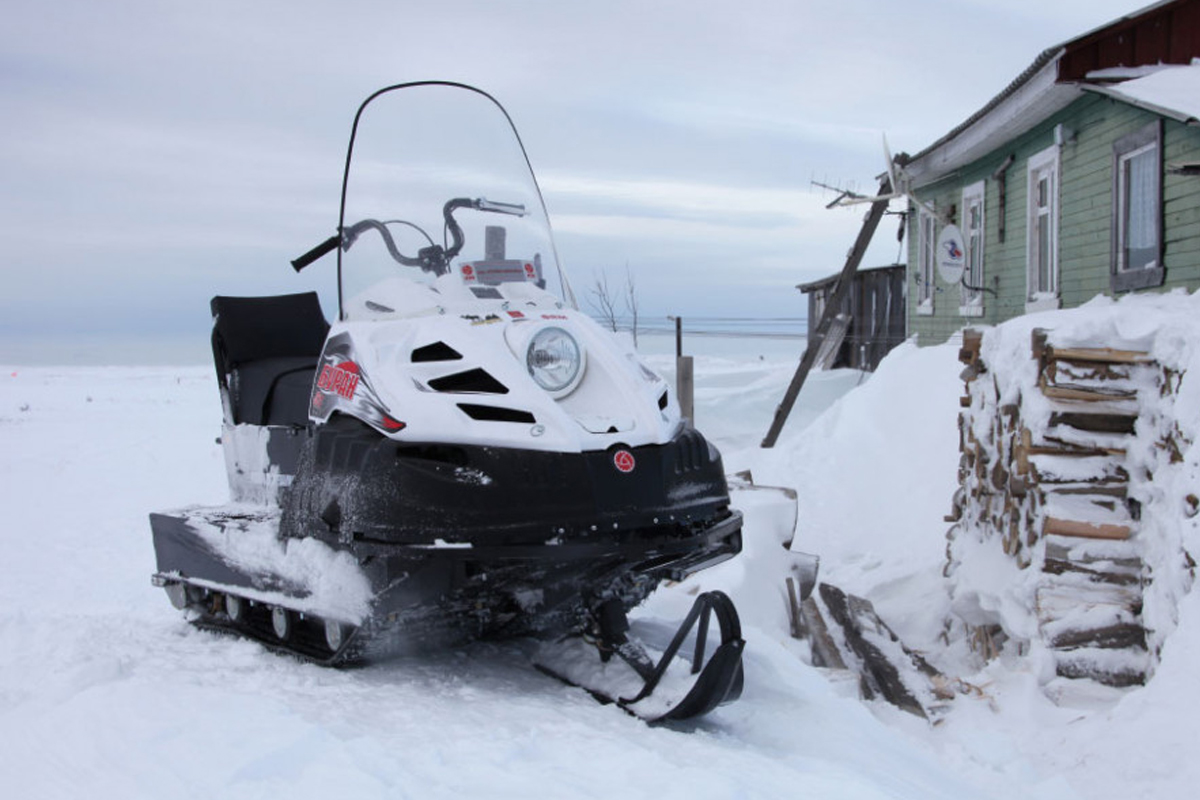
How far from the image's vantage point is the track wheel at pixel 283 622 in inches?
156

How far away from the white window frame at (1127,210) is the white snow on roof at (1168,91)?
39 centimetres

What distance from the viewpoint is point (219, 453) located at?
49.0 feet

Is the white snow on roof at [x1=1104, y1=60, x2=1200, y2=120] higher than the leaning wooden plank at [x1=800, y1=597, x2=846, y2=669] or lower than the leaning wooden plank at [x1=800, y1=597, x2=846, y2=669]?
higher

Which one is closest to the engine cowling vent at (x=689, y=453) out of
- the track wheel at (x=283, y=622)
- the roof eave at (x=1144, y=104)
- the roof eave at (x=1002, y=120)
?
the track wheel at (x=283, y=622)

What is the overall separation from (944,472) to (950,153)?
6130 mm

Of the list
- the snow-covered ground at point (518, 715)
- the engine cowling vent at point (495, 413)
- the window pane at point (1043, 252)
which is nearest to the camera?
the snow-covered ground at point (518, 715)

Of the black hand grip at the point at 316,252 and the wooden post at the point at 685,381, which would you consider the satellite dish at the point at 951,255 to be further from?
the black hand grip at the point at 316,252

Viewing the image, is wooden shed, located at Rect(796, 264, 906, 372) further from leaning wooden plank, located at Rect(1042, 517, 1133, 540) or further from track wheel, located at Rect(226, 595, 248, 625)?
track wheel, located at Rect(226, 595, 248, 625)

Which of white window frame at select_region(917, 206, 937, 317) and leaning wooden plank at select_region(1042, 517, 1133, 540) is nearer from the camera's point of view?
leaning wooden plank at select_region(1042, 517, 1133, 540)

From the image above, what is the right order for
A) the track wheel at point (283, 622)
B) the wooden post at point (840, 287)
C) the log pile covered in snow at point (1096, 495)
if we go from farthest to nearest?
the wooden post at point (840, 287) < the log pile covered in snow at point (1096, 495) < the track wheel at point (283, 622)

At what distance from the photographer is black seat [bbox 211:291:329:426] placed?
461 centimetres

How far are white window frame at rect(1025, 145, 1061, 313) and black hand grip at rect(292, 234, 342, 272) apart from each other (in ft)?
29.4

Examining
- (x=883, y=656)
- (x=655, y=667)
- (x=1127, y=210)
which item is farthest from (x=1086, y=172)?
(x=655, y=667)

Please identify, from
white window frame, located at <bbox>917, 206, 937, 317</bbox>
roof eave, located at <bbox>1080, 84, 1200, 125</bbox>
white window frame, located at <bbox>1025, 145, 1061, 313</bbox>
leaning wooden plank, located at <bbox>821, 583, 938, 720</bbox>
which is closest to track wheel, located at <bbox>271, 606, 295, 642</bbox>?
leaning wooden plank, located at <bbox>821, 583, 938, 720</bbox>
